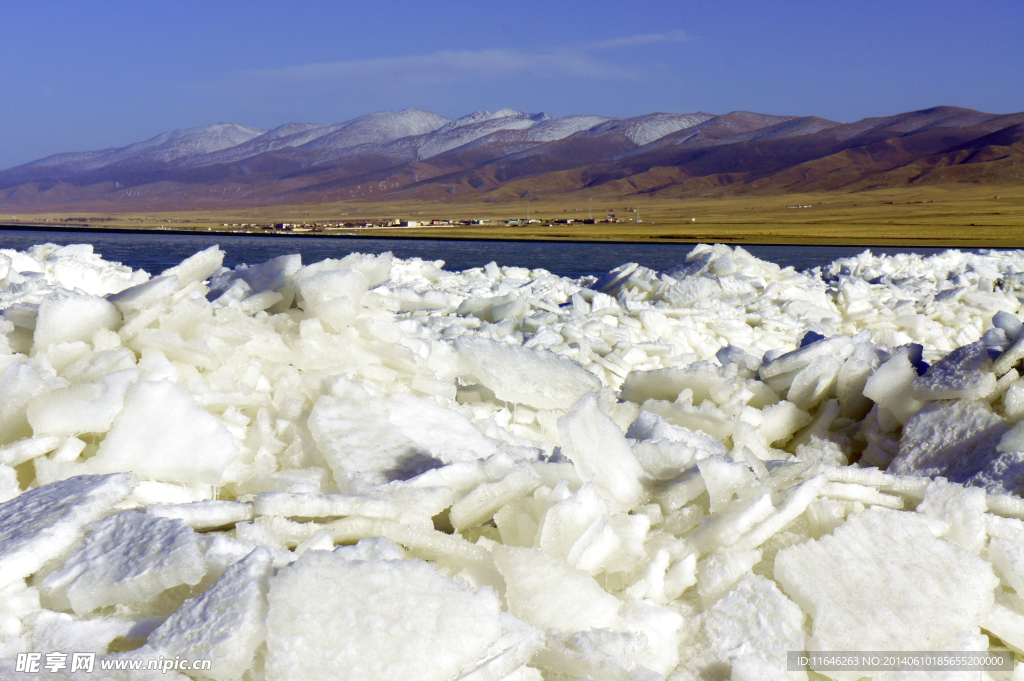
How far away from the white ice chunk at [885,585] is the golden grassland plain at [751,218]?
29.9m

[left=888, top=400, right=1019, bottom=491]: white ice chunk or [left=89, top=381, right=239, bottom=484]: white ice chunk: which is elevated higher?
[left=89, top=381, right=239, bottom=484]: white ice chunk

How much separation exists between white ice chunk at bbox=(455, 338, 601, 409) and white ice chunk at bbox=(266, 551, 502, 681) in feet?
5.12

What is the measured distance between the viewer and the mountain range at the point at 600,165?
96.0m

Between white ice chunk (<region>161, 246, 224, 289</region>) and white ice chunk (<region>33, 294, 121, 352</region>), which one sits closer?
white ice chunk (<region>33, 294, 121, 352</region>)

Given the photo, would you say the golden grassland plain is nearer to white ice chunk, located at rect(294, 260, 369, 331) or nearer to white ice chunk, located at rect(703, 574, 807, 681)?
white ice chunk, located at rect(294, 260, 369, 331)

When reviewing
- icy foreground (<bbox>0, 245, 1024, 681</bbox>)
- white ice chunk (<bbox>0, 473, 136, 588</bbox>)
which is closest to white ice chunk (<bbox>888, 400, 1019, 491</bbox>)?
icy foreground (<bbox>0, 245, 1024, 681</bbox>)

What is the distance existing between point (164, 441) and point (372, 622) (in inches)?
35.8

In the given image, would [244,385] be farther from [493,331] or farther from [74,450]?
[493,331]

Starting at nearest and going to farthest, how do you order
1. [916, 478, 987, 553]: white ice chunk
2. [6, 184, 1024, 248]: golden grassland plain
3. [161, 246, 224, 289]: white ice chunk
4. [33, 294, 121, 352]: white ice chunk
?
Result: [916, 478, 987, 553]: white ice chunk, [33, 294, 121, 352]: white ice chunk, [161, 246, 224, 289]: white ice chunk, [6, 184, 1024, 248]: golden grassland plain

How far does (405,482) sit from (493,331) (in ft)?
10.9

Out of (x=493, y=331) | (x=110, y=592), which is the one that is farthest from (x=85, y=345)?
(x=493, y=331)

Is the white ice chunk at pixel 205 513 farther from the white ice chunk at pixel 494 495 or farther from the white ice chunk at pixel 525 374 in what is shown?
the white ice chunk at pixel 525 374

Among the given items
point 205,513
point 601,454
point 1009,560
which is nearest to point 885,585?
point 1009,560

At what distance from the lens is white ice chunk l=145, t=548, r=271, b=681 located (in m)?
1.20
